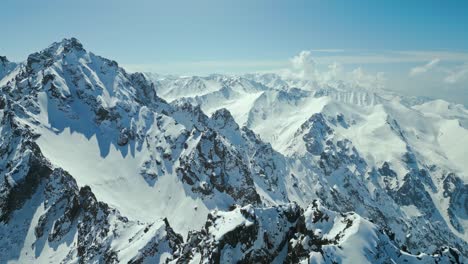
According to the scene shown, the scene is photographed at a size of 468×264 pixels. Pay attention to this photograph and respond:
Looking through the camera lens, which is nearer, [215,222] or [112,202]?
[215,222]

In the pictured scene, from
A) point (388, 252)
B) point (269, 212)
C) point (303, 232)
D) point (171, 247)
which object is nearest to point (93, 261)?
point (171, 247)

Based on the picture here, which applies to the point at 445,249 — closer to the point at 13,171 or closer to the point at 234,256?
the point at 234,256

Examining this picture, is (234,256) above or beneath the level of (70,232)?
above

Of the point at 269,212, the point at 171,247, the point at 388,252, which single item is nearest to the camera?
the point at 388,252

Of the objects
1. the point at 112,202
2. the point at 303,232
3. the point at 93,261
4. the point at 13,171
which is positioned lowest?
the point at 112,202

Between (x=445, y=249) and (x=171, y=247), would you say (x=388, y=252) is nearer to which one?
(x=445, y=249)

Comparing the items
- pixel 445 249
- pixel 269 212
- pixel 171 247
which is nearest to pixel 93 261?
pixel 171 247

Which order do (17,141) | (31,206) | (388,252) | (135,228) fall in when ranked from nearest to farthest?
(388,252), (135,228), (31,206), (17,141)

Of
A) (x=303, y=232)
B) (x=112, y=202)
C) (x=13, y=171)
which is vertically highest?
(x=303, y=232)

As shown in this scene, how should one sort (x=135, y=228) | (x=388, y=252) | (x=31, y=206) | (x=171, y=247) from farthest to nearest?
(x=31, y=206), (x=135, y=228), (x=171, y=247), (x=388, y=252)
